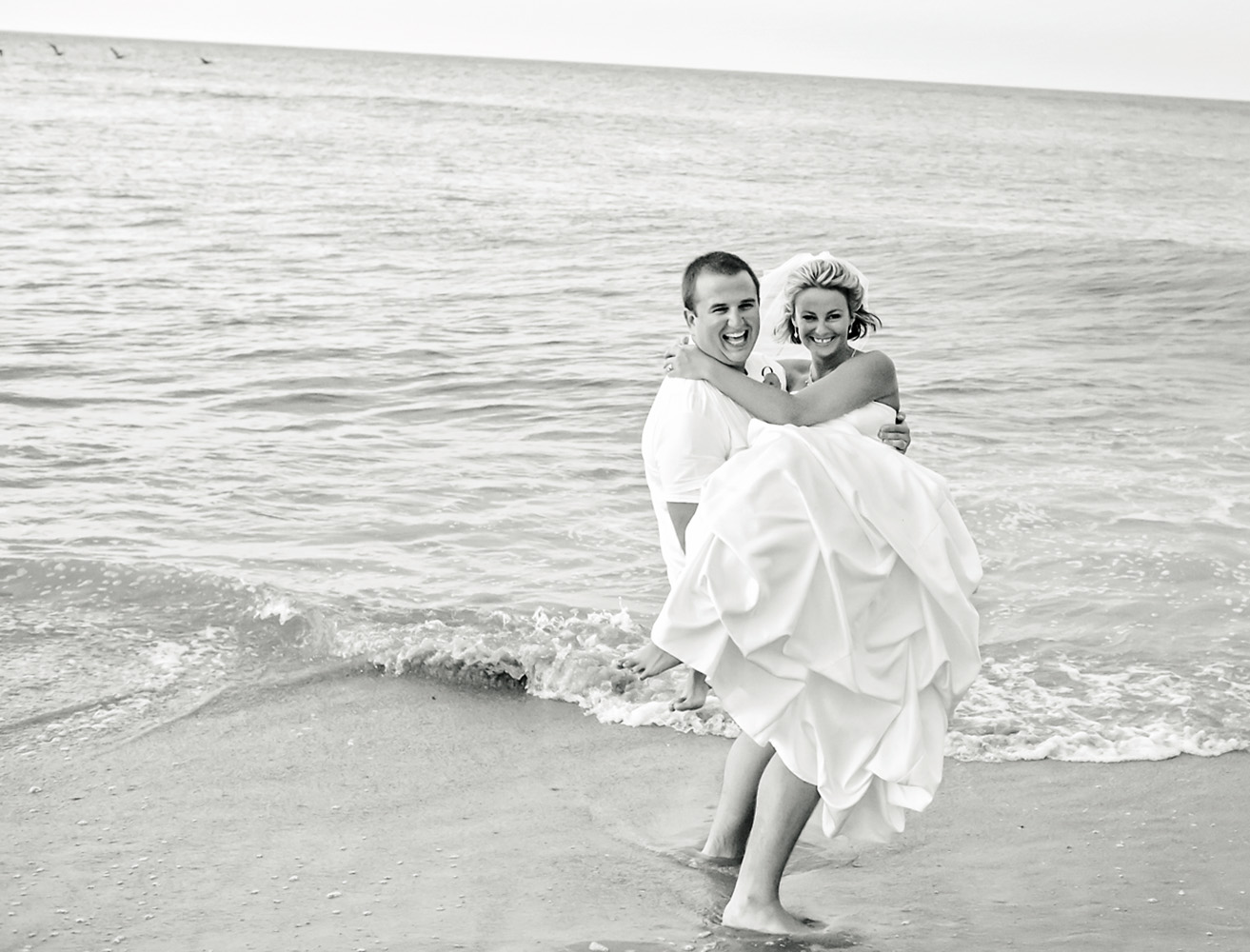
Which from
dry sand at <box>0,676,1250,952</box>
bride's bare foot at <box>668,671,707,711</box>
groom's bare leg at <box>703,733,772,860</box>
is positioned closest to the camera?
dry sand at <box>0,676,1250,952</box>

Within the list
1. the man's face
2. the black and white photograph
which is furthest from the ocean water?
the man's face

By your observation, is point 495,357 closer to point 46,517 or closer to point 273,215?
point 46,517

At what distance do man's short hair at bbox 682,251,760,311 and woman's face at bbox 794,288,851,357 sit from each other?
14cm

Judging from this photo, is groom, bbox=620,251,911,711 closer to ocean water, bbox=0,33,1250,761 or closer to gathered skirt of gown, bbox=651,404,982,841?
gathered skirt of gown, bbox=651,404,982,841

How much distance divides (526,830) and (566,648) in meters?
1.48

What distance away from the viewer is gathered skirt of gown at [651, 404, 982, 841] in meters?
3.14

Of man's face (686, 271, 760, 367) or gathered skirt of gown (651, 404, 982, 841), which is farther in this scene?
man's face (686, 271, 760, 367)

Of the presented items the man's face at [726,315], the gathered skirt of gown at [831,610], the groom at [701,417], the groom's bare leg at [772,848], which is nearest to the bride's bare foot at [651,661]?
the groom at [701,417]

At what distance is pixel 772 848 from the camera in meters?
3.38

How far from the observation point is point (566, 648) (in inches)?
218

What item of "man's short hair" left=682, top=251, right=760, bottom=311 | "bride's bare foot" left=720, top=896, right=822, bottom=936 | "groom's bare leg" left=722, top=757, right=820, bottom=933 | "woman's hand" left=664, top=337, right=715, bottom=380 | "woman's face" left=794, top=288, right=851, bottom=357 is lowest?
"bride's bare foot" left=720, top=896, right=822, bottom=936

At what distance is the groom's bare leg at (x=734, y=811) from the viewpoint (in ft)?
12.4

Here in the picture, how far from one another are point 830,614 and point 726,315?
0.81 m

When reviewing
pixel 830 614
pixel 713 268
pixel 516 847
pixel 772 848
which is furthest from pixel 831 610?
pixel 516 847
